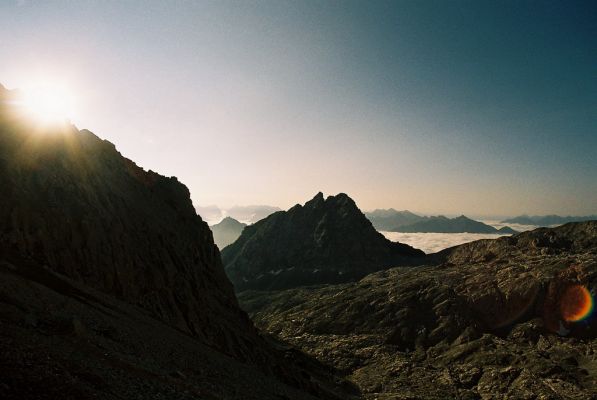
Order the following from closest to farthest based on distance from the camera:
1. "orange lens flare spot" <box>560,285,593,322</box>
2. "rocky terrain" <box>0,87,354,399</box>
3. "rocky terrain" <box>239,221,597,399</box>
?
"rocky terrain" <box>0,87,354,399</box> < "rocky terrain" <box>239,221,597,399</box> < "orange lens flare spot" <box>560,285,593,322</box>

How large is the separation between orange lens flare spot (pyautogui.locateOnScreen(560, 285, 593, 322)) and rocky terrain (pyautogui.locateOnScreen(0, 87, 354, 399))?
11647 centimetres

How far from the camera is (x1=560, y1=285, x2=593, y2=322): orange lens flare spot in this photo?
163925 mm

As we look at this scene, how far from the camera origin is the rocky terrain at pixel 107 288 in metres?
24.5

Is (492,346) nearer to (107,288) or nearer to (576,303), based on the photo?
(576,303)

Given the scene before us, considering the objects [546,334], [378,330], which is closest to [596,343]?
[546,334]

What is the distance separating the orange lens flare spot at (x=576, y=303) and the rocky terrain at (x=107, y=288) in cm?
11647

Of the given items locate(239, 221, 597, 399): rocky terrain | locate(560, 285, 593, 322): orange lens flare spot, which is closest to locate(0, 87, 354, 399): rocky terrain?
locate(239, 221, 597, 399): rocky terrain

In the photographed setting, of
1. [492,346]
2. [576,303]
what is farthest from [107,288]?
[576,303]

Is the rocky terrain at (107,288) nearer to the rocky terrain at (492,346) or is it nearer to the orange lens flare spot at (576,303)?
the rocky terrain at (492,346)

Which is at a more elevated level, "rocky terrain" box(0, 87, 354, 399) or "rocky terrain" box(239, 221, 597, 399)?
"rocky terrain" box(0, 87, 354, 399)

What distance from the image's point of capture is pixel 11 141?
62.2 meters

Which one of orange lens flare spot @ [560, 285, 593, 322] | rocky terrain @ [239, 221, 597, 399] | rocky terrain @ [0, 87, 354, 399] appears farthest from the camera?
orange lens flare spot @ [560, 285, 593, 322]

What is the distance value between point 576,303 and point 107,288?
188 meters

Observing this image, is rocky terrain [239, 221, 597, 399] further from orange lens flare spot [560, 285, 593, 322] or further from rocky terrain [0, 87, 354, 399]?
rocky terrain [0, 87, 354, 399]
